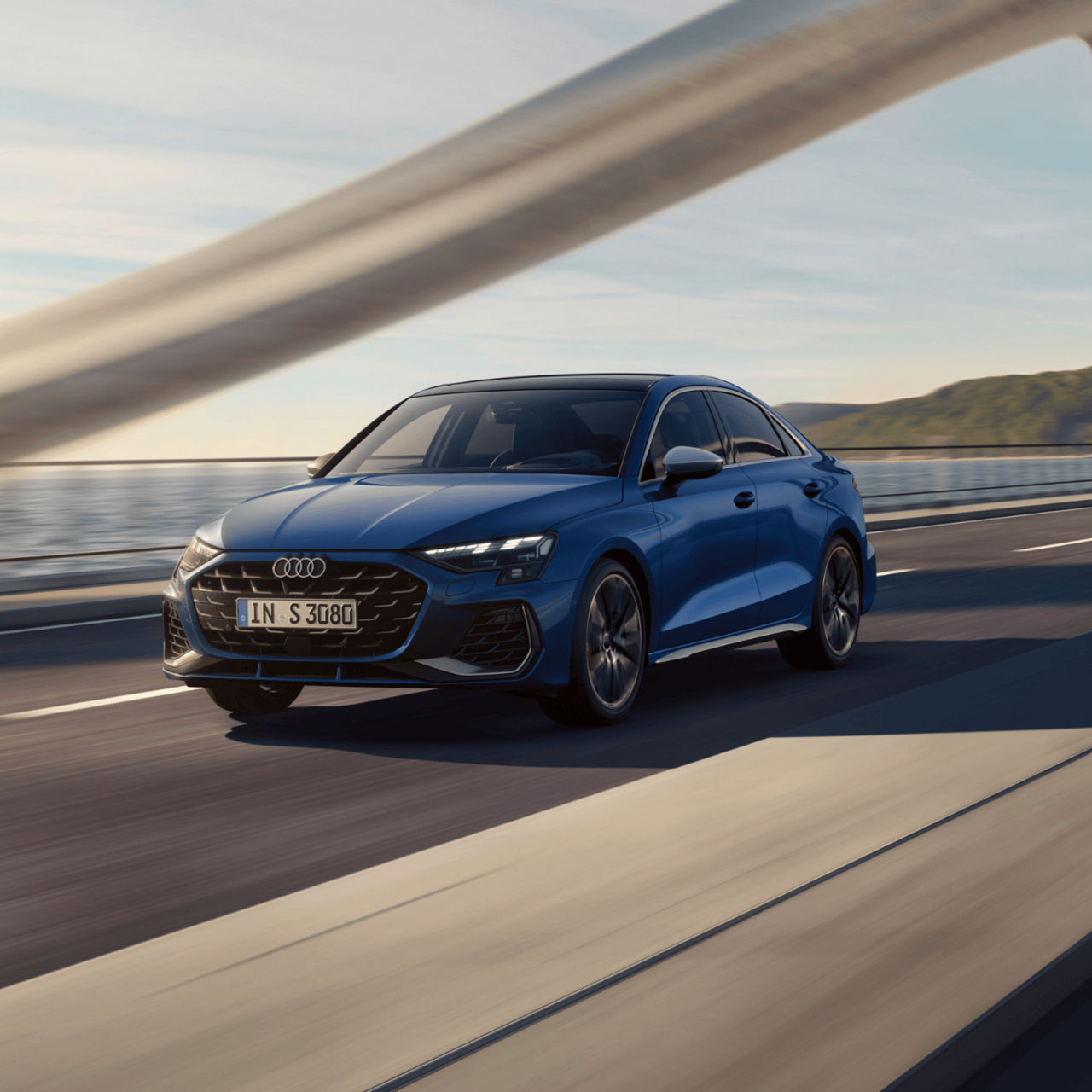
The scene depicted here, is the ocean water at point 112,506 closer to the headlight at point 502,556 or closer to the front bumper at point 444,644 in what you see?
the front bumper at point 444,644

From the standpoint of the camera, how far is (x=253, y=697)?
7.84 m

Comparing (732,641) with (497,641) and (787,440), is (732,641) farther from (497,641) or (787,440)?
(497,641)

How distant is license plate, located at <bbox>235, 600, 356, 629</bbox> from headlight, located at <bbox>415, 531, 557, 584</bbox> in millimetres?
383

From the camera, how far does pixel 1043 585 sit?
14.2 metres

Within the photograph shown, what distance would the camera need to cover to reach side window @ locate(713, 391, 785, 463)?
877 cm

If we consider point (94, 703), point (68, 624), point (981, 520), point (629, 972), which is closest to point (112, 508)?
point (68, 624)

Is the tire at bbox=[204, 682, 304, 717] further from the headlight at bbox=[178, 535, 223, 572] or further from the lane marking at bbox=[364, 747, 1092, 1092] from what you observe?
the lane marking at bbox=[364, 747, 1092, 1092]

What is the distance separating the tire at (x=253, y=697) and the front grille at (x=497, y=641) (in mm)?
1261

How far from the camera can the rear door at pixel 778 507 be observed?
8.57 m

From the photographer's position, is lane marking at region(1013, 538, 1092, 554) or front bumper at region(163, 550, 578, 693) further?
lane marking at region(1013, 538, 1092, 554)

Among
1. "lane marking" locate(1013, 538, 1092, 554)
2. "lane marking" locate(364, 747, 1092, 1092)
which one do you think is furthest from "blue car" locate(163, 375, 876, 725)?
"lane marking" locate(1013, 538, 1092, 554)

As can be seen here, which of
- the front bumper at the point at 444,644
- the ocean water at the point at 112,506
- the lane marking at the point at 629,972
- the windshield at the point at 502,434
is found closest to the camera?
the lane marking at the point at 629,972

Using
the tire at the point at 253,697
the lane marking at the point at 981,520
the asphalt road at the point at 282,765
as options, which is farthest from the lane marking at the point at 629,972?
the lane marking at the point at 981,520

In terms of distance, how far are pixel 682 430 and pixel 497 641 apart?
77.6 inches
